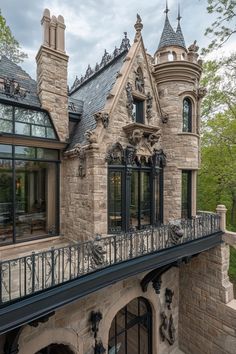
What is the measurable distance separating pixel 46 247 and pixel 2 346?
3.22 meters

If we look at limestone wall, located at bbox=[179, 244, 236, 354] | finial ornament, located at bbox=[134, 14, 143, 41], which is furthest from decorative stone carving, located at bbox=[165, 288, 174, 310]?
finial ornament, located at bbox=[134, 14, 143, 41]

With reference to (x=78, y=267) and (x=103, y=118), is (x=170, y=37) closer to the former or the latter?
(x=103, y=118)

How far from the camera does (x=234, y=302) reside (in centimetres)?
877

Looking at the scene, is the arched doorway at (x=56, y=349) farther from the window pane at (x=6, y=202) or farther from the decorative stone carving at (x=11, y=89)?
the decorative stone carving at (x=11, y=89)

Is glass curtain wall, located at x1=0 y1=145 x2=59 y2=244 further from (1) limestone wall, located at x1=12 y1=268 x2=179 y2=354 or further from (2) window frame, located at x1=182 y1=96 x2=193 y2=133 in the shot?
(2) window frame, located at x1=182 y1=96 x2=193 y2=133

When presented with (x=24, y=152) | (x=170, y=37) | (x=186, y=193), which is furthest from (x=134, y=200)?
(x=170, y=37)

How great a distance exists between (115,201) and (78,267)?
11.8 ft

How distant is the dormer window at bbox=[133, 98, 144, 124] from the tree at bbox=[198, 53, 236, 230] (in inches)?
346

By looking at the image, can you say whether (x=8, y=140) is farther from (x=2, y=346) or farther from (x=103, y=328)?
(x=103, y=328)

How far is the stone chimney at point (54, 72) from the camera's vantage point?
27.5 ft

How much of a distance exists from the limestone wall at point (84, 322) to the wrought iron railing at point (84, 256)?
1437mm

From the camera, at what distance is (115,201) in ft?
27.2

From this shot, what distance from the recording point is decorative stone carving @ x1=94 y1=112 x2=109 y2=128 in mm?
7477

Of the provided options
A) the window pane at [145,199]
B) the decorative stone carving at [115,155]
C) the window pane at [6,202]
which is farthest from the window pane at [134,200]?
the window pane at [6,202]
